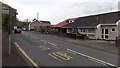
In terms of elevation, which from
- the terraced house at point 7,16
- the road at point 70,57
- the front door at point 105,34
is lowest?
the road at point 70,57

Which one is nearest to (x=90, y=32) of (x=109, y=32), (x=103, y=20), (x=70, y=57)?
(x=103, y=20)

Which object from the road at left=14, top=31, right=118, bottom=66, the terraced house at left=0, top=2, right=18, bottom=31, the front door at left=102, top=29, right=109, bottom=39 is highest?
the terraced house at left=0, top=2, right=18, bottom=31

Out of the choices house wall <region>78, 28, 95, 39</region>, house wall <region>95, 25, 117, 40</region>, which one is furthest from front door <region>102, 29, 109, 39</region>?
house wall <region>78, 28, 95, 39</region>

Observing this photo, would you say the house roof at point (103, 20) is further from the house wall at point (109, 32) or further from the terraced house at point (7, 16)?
the terraced house at point (7, 16)

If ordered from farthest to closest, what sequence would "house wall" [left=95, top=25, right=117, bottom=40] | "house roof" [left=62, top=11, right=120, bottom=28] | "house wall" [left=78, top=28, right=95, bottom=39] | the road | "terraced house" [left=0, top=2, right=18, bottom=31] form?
1. "house wall" [left=78, top=28, right=95, bottom=39]
2. "house roof" [left=62, top=11, right=120, bottom=28]
3. "house wall" [left=95, top=25, right=117, bottom=40]
4. "terraced house" [left=0, top=2, right=18, bottom=31]
5. the road

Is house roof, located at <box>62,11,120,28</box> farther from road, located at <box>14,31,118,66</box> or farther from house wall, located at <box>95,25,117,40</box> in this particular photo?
road, located at <box>14,31,118,66</box>

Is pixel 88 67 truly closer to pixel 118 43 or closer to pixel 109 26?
pixel 118 43

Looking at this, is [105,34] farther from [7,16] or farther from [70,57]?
[7,16]

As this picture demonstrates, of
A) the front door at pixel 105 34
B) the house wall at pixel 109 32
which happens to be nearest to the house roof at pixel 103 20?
the house wall at pixel 109 32

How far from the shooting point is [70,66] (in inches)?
240

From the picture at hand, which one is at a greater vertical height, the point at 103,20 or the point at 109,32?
the point at 103,20

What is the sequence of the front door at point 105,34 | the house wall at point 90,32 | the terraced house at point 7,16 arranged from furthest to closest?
the house wall at point 90,32, the front door at point 105,34, the terraced house at point 7,16

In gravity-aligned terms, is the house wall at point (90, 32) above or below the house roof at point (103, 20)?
below

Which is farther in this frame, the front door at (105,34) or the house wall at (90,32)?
the house wall at (90,32)
